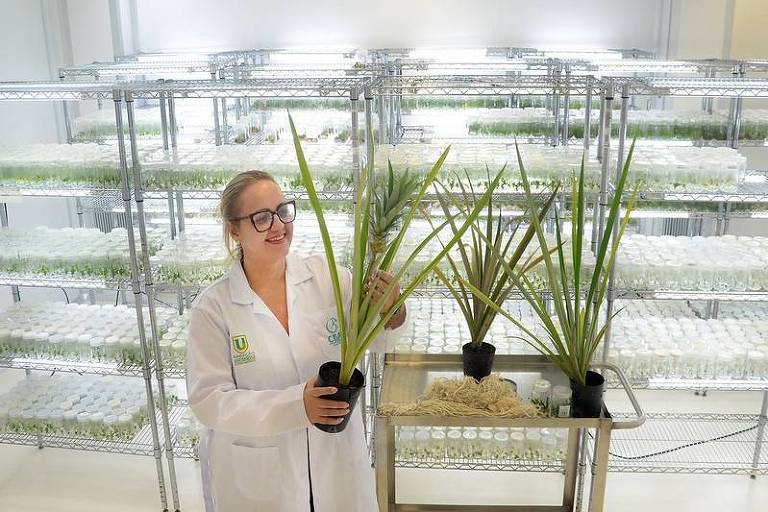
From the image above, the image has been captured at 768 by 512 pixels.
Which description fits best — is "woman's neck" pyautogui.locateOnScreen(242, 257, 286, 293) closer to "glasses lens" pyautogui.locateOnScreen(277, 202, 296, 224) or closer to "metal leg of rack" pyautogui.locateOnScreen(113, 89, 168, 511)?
"glasses lens" pyautogui.locateOnScreen(277, 202, 296, 224)

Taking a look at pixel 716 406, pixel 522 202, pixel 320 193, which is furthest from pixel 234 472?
pixel 716 406

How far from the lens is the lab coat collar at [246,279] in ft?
6.79

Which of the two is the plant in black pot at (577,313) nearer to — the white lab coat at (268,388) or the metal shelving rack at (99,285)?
the white lab coat at (268,388)

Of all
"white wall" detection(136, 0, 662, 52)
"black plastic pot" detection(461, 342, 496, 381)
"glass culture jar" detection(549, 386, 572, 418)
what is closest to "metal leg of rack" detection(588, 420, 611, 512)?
"glass culture jar" detection(549, 386, 572, 418)

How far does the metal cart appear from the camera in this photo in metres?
2.20

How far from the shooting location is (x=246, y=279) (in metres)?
2.10

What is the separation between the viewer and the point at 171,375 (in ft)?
11.5

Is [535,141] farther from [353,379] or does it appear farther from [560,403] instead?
[353,379]

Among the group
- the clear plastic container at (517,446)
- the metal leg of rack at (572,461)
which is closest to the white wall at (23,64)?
the clear plastic container at (517,446)

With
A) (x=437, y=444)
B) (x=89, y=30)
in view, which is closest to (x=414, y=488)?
(x=437, y=444)

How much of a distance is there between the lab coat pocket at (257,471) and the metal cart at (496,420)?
0.34 metres

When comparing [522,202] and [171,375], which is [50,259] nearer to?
[171,375]

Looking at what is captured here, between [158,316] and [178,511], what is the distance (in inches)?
38.8

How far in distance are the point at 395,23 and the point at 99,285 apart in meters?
4.49
